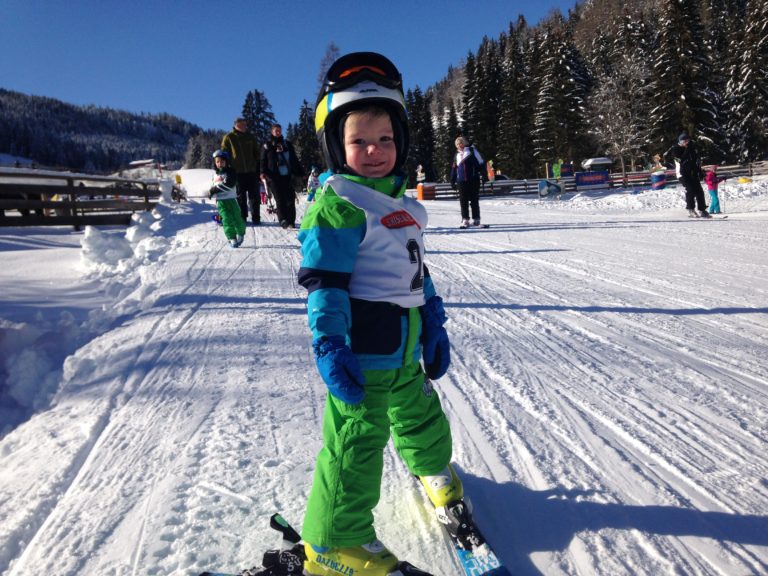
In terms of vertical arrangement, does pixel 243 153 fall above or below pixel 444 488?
above

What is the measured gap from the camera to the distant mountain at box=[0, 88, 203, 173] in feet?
420

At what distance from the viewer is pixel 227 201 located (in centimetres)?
802

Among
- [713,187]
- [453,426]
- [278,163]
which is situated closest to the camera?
[453,426]

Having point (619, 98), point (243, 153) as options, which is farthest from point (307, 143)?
point (243, 153)

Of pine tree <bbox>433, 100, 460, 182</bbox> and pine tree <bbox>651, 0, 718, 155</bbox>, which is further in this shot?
pine tree <bbox>433, 100, 460, 182</bbox>

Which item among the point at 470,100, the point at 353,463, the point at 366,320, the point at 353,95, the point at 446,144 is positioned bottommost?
the point at 353,463

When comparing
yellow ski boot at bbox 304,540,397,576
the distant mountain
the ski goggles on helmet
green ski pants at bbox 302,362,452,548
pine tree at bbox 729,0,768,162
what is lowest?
yellow ski boot at bbox 304,540,397,576

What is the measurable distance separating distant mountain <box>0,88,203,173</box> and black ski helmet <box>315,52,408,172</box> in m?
134

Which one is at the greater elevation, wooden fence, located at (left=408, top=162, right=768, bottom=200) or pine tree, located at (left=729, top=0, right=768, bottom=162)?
pine tree, located at (left=729, top=0, right=768, bottom=162)

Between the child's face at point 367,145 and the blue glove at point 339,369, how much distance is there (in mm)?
660

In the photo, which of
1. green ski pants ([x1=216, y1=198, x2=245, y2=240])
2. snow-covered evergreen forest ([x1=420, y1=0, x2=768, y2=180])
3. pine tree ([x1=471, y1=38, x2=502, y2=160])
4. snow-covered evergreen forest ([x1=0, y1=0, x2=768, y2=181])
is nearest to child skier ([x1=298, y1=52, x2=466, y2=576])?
green ski pants ([x1=216, y1=198, x2=245, y2=240])

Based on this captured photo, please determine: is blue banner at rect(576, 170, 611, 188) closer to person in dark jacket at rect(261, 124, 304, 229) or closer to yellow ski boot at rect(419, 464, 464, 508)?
person in dark jacket at rect(261, 124, 304, 229)

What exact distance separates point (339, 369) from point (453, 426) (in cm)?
115

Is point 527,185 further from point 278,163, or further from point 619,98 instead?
point 278,163
